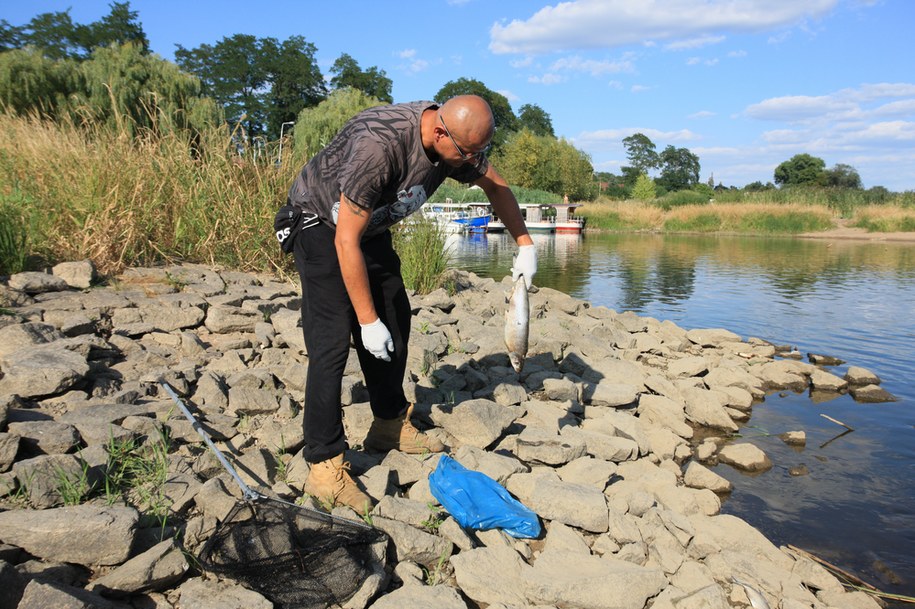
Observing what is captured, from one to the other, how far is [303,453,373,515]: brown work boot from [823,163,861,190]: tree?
222 ft

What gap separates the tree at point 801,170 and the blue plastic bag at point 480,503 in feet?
223

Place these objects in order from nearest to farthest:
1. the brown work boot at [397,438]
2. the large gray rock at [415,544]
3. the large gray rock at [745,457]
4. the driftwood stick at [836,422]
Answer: the large gray rock at [415,544]
the brown work boot at [397,438]
the large gray rock at [745,457]
the driftwood stick at [836,422]

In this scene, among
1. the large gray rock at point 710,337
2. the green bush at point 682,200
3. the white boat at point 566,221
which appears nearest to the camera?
the large gray rock at point 710,337

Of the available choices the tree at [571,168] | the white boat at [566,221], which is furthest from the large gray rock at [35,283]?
the tree at [571,168]

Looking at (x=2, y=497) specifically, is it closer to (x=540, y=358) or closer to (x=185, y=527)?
(x=185, y=527)

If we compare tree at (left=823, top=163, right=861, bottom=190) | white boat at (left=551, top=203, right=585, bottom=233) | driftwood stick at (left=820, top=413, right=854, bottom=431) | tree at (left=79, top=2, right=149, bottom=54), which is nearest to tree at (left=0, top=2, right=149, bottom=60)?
tree at (left=79, top=2, right=149, bottom=54)

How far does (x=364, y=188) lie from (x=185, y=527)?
1709 mm

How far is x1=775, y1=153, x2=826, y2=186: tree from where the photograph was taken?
63281 millimetres

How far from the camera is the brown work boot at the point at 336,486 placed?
3.06m

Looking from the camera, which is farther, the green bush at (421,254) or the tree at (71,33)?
the tree at (71,33)

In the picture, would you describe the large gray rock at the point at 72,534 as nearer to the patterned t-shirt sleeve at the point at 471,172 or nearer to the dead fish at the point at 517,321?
the dead fish at the point at 517,321

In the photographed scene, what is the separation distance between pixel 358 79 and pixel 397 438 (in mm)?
71519

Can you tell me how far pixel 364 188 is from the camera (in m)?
2.76

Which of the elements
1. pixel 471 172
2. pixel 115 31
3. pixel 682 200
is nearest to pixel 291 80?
pixel 115 31
